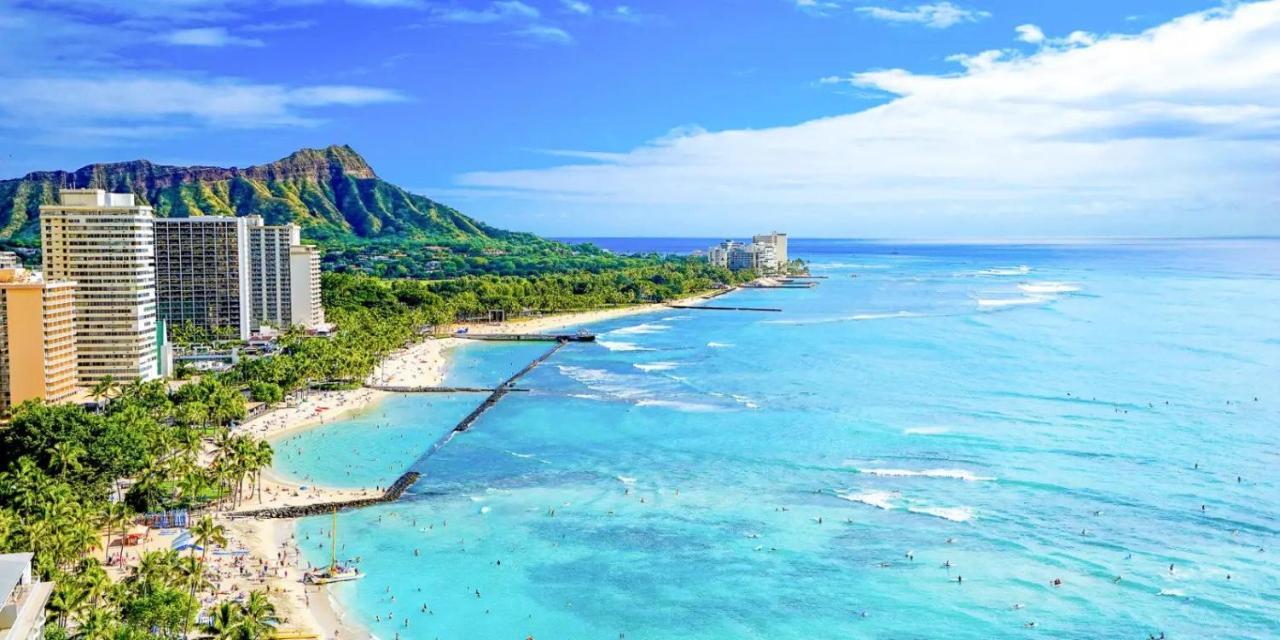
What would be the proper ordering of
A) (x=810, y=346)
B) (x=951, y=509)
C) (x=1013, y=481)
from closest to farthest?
(x=951, y=509)
(x=1013, y=481)
(x=810, y=346)

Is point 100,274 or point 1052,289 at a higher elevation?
point 100,274

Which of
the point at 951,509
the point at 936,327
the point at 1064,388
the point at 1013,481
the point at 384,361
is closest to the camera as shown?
the point at 951,509

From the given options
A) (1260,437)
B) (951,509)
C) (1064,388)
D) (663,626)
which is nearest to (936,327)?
(1064,388)

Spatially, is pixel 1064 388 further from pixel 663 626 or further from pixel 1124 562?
pixel 663 626

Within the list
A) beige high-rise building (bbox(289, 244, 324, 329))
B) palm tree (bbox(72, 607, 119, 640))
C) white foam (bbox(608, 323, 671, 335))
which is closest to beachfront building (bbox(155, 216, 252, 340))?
beige high-rise building (bbox(289, 244, 324, 329))

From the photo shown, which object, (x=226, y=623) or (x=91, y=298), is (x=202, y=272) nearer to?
(x=91, y=298)

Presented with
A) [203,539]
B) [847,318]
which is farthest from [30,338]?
[847,318]

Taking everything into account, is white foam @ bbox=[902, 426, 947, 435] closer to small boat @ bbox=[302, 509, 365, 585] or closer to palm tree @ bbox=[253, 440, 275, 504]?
small boat @ bbox=[302, 509, 365, 585]
